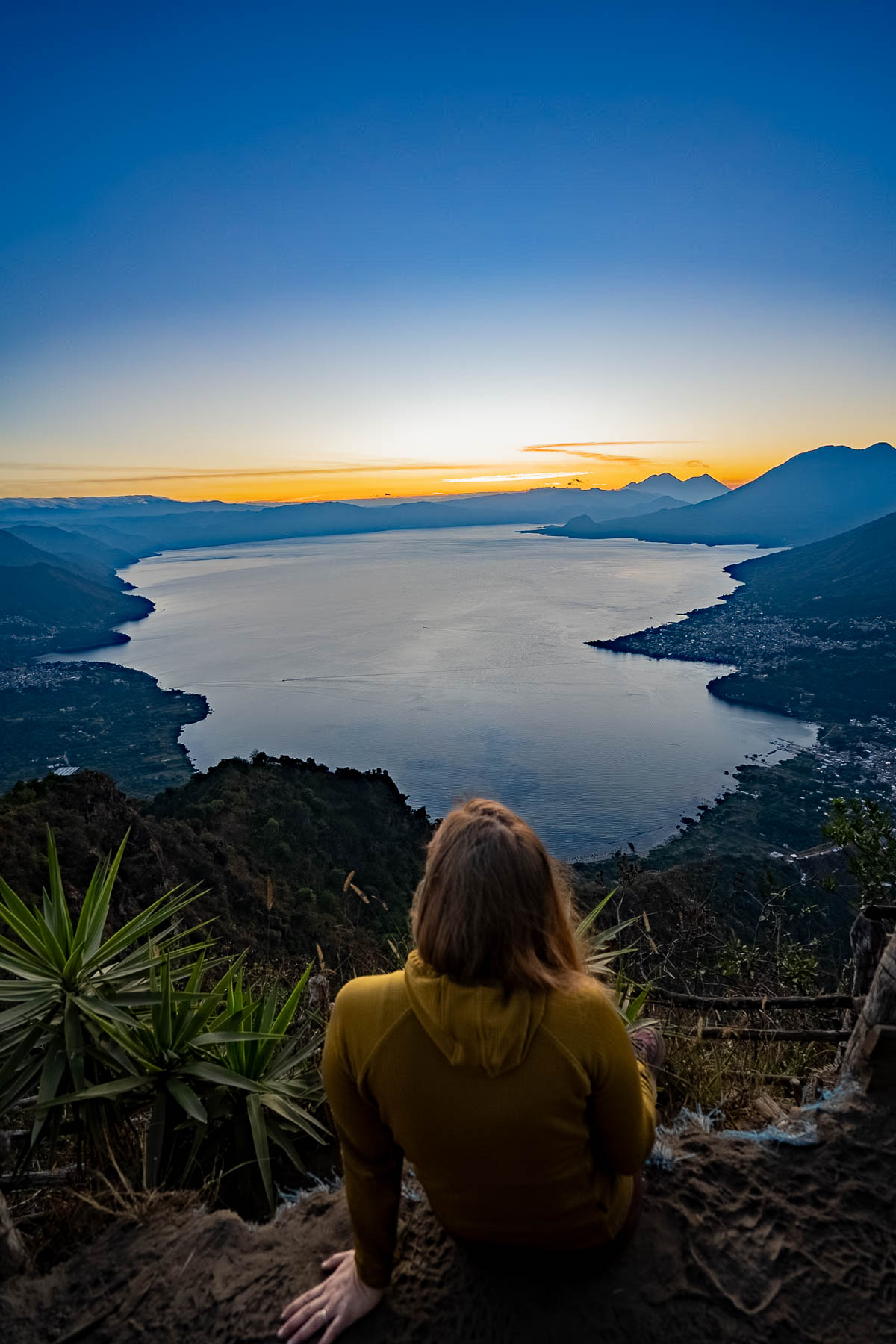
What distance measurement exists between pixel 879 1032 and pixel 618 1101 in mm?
1238

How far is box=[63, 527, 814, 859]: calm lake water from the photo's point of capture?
3183 cm

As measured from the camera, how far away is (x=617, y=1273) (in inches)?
55.6

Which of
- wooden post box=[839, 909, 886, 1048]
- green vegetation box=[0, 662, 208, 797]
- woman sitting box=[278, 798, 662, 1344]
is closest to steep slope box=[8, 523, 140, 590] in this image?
green vegetation box=[0, 662, 208, 797]

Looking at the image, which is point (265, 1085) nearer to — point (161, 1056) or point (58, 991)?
point (161, 1056)

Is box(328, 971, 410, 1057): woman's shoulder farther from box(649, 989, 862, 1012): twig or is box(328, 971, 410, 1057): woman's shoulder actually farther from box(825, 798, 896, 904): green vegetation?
box(825, 798, 896, 904): green vegetation

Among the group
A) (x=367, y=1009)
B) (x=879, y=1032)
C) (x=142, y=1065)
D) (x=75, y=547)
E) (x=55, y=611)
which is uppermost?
(x=75, y=547)

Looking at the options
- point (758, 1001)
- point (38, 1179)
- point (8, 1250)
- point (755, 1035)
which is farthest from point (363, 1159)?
point (758, 1001)

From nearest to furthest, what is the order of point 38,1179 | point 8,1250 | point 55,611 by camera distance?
point 8,1250, point 38,1179, point 55,611

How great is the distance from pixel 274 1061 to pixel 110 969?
0.69 meters

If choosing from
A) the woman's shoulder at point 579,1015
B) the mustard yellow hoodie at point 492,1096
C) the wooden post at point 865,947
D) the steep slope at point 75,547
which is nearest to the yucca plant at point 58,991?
the mustard yellow hoodie at point 492,1096

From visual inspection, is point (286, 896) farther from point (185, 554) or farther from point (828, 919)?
point (185, 554)

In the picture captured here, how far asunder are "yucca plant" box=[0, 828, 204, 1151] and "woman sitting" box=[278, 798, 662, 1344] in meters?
1.42

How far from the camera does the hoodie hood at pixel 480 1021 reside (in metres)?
0.98

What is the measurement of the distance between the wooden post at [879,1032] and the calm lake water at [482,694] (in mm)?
1233
